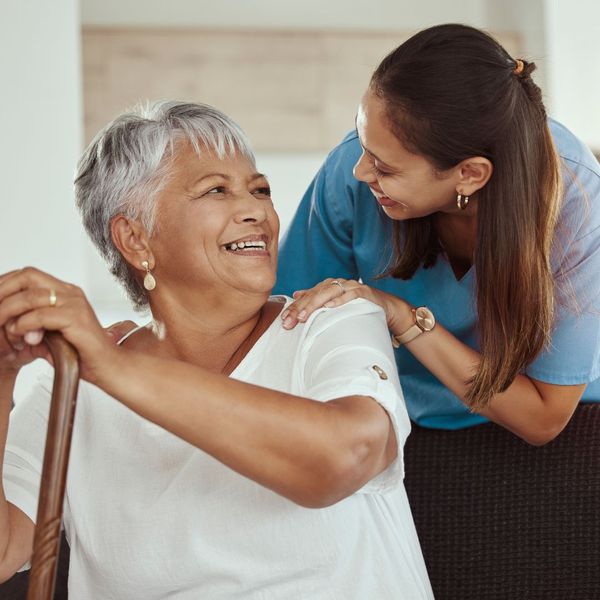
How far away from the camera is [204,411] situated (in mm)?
1104

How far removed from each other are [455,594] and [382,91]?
2.91ft

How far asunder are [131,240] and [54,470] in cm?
62

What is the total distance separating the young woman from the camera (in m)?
1.64

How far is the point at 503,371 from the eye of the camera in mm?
1740

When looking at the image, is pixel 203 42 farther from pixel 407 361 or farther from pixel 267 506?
pixel 267 506

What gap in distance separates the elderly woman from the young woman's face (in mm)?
187

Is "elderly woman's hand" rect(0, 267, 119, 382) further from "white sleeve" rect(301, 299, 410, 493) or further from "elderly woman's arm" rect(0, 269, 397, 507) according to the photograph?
"white sleeve" rect(301, 299, 410, 493)

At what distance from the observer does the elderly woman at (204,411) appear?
1125 mm

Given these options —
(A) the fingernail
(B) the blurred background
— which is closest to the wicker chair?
(A) the fingernail

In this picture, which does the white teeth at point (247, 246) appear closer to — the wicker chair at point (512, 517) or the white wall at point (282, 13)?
the wicker chair at point (512, 517)

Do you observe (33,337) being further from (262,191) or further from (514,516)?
(514,516)

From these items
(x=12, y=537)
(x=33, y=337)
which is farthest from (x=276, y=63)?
(x=33, y=337)

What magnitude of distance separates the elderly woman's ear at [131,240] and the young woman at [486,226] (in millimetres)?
257

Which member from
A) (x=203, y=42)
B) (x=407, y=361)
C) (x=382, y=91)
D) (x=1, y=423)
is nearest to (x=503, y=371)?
(x=407, y=361)
